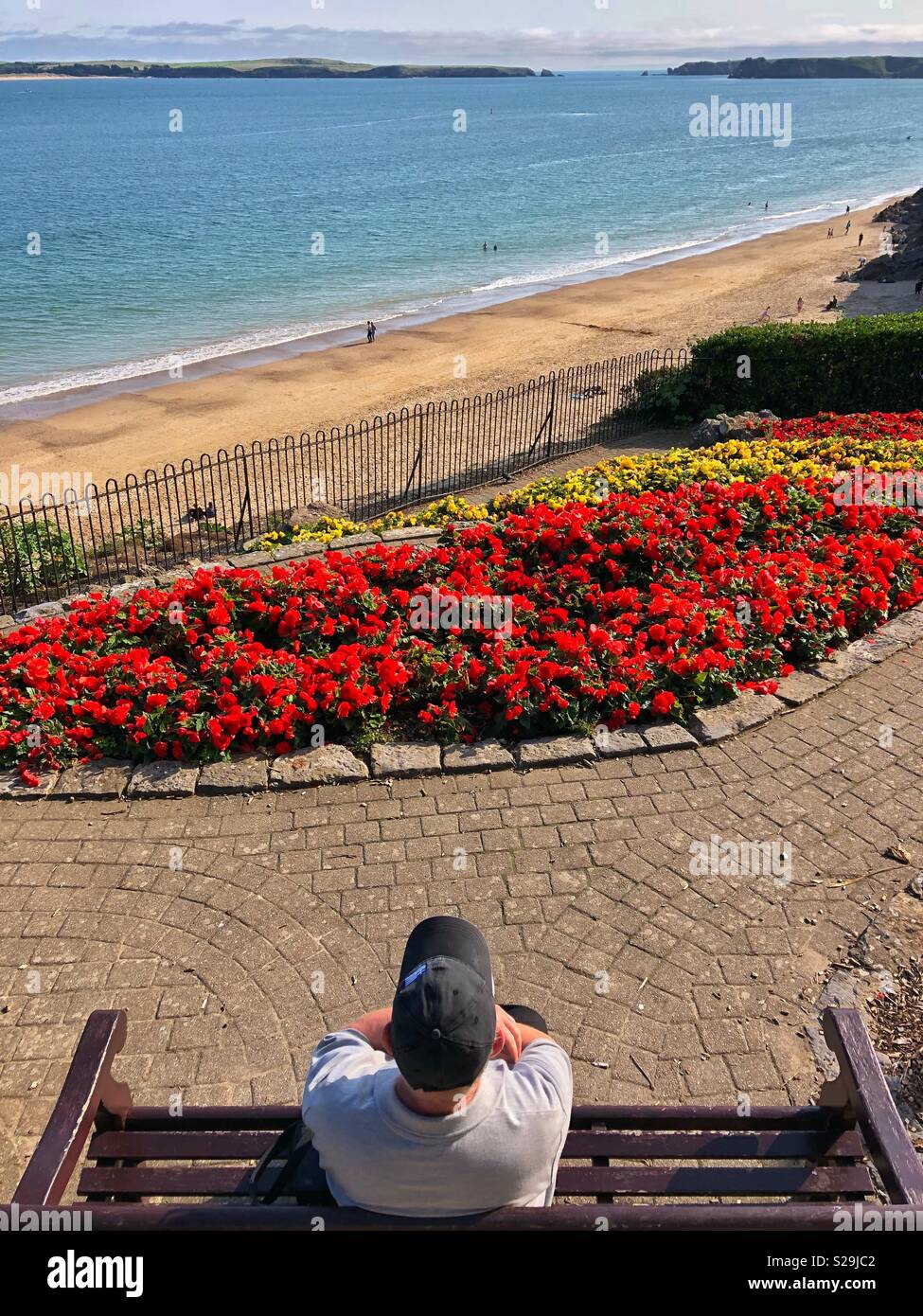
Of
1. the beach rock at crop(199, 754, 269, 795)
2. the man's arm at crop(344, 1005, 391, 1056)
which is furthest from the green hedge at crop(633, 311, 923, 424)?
the man's arm at crop(344, 1005, 391, 1056)

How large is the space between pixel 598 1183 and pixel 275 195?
262 feet

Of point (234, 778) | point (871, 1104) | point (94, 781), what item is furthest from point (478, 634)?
point (871, 1104)

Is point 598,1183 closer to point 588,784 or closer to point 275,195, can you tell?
point 588,784

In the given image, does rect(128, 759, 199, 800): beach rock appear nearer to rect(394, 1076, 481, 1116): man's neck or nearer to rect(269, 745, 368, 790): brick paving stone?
rect(269, 745, 368, 790): brick paving stone

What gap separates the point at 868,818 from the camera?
19.7ft

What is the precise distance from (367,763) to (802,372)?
14.0 meters

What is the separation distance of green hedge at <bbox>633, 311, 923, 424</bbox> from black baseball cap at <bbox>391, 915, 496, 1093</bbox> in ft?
54.5

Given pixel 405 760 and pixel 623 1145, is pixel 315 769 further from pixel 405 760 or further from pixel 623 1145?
pixel 623 1145

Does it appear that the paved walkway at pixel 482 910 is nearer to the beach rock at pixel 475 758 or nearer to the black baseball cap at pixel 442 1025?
the beach rock at pixel 475 758

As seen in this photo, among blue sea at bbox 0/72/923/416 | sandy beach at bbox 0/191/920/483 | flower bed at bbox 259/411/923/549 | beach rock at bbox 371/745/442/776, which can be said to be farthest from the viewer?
blue sea at bbox 0/72/923/416

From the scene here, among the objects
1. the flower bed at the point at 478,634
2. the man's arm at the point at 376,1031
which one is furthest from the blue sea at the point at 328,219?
the man's arm at the point at 376,1031

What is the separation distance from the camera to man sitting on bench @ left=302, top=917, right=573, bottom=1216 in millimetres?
2484

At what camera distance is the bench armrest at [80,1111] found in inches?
112

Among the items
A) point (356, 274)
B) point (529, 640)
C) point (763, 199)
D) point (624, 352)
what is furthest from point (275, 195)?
point (529, 640)
